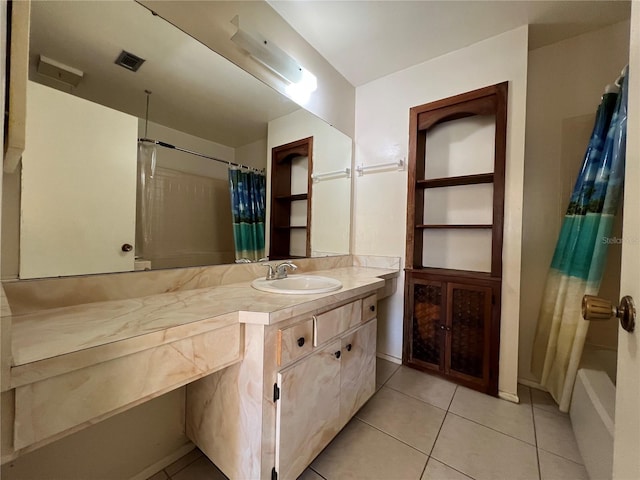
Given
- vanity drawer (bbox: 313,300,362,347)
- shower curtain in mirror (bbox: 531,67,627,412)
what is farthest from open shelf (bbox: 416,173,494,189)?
vanity drawer (bbox: 313,300,362,347)

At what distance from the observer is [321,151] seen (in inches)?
76.8

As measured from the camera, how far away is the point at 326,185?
78.9 inches

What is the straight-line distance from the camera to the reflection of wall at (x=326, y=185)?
1.76 metres

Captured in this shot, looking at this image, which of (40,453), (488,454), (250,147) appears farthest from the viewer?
(250,147)

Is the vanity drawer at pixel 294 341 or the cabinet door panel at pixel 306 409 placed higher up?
the vanity drawer at pixel 294 341

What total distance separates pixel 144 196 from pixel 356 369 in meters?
1.29

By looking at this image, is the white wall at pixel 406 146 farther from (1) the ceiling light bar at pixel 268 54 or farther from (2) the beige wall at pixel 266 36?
(1) the ceiling light bar at pixel 268 54

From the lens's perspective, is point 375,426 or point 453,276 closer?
point 375,426

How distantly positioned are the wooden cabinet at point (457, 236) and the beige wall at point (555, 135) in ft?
1.05

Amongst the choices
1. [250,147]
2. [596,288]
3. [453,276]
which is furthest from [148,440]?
[596,288]

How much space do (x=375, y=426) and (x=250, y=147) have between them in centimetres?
171

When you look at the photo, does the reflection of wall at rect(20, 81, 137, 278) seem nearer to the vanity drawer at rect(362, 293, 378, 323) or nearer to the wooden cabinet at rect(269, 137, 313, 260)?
the wooden cabinet at rect(269, 137, 313, 260)

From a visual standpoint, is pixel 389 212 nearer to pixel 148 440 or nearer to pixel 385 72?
pixel 385 72

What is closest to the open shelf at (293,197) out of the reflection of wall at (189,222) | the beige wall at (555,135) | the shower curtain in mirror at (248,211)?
the shower curtain in mirror at (248,211)
